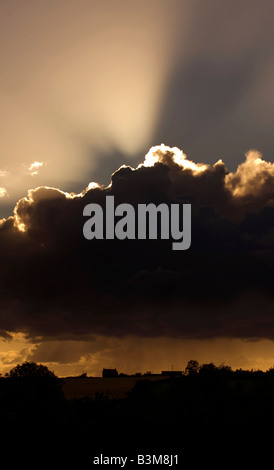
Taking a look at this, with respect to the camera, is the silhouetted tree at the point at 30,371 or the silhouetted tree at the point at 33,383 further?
the silhouetted tree at the point at 30,371

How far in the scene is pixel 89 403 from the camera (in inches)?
4067

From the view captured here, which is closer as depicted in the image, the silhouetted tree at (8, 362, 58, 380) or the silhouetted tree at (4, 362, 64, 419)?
the silhouetted tree at (4, 362, 64, 419)

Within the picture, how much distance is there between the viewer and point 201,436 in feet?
274

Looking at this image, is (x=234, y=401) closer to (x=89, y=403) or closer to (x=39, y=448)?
(x=89, y=403)

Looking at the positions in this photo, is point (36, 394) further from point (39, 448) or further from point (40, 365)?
point (39, 448)

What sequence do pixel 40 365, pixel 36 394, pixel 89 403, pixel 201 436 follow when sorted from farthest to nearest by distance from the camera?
pixel 40 365 < pixel 36 394 < pixel 89 403 < pixel 201 436
